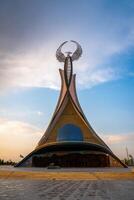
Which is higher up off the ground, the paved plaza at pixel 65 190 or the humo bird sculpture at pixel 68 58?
the humo bird sculpture at pixel 68 58

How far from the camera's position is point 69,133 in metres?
43.4

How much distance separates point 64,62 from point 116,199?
41071mm

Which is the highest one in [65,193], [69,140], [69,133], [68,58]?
[68,58]

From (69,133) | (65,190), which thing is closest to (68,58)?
(69,133)

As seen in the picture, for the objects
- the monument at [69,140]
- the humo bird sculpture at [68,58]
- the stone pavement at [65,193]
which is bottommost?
the stone pavement at [65,193]

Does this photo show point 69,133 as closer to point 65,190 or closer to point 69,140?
point 69,140

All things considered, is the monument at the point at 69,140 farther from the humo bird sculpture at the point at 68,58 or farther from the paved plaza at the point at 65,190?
the paved plaza at the point at 65,190

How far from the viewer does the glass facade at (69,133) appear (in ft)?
140

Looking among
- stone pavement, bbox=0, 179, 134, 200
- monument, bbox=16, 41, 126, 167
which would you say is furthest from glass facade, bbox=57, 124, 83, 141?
stone pavement, bbox=0, 179, 134, 200

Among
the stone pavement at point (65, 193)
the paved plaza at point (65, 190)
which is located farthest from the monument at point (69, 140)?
the stone pavement at point (65, 193)

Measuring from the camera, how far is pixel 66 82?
45812 millimetres

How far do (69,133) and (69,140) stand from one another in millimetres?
1604

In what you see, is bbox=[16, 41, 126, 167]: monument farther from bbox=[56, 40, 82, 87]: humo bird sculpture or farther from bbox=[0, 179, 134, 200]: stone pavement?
bbox=[0, 179, 134, 200]: stone pavement

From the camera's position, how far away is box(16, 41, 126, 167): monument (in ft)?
126
